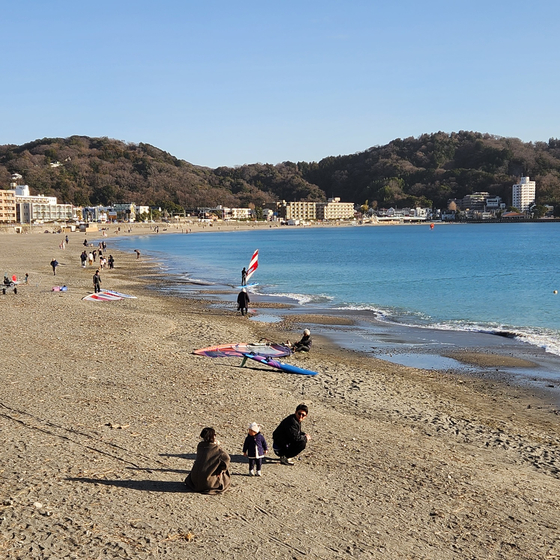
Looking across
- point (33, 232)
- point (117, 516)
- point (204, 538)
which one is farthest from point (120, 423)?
point (33, 232)

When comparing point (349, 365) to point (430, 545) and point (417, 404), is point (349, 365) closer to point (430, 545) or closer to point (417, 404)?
point (417, 404)

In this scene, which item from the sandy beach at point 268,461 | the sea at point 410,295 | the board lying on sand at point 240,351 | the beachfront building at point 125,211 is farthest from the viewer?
the beachfront building at point 125,211

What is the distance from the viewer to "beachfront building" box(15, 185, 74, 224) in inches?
4943

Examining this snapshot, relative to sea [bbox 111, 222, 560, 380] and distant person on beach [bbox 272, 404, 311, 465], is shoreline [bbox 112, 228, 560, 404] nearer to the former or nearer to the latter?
sea [bbox 111, 222, 560, 380]

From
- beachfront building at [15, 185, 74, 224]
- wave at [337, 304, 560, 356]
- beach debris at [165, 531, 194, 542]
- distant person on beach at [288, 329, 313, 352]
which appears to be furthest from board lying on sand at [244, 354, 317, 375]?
beachfront building at [15, 185, 74, 224]

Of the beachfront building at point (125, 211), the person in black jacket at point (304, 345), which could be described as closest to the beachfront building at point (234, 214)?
the beachfront building at point (125, 211)

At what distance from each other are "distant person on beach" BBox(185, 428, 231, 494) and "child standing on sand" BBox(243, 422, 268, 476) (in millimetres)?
539

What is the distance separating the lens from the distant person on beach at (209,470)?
6422 millimetres

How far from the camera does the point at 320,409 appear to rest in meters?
9.98

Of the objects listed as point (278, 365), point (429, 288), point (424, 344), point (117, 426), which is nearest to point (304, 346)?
point (278, 365)

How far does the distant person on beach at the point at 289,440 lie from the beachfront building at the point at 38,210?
126577 mm

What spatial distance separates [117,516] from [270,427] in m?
3.33

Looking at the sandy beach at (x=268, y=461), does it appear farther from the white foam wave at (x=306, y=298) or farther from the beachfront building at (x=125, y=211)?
the beachfront building at (x=125, y=211)

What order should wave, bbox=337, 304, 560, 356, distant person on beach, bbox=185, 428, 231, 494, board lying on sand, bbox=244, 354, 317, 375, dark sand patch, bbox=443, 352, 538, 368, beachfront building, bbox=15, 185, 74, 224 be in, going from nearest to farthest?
distant person on beach, bbox=185, 428, 231, 494, board lying on sand, bbox=244, 354, 317, 375, dark sand patch, bbox=443, 352, 538, 368, wave, bbox=337, 304, 560, 356, beachfront building, bbox=15, 185, 74, 224
